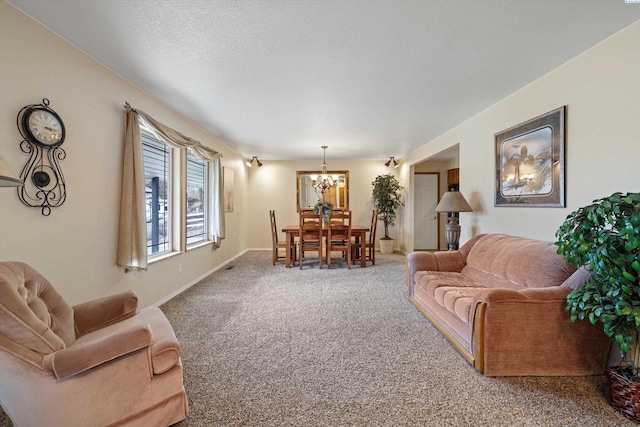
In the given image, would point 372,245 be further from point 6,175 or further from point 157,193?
point 6,175

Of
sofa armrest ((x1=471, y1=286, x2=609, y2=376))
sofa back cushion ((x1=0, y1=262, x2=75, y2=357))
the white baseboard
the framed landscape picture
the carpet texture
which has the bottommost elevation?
the carpet texture

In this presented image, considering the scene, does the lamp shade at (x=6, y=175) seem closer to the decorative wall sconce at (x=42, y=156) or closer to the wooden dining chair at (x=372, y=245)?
the decorative wall sconce at (x=42, y=156)

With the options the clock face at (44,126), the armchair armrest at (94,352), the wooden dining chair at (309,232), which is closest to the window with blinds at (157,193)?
the clock face at (44,126)

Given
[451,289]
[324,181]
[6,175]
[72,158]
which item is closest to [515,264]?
[451,289]

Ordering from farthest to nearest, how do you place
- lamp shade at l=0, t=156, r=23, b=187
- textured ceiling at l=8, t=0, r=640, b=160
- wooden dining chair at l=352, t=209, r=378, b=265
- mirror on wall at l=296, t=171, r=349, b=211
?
mirror on wall at l=296, t=171, r=349, b=211 → wooden dining chair at l=352, t=209, r=378, b=265 → textured ceiling at l=8, t=0, r=640, b=160 → lamp shade at l=0, t=156, r=23, b=187

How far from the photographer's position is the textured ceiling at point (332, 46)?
A: 5.57 feet

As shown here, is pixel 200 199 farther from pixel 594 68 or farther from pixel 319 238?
pixel 594 68

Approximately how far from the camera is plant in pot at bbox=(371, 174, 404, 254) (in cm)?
679

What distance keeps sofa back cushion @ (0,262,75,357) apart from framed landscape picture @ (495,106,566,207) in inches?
141

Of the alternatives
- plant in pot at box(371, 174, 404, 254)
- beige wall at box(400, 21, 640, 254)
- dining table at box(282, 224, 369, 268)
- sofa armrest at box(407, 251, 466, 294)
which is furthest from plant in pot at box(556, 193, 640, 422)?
plant in pot at box(371, 174, 404, 254)

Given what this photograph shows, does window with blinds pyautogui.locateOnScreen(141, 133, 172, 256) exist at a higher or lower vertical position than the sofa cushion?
higher

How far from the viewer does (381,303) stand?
338cm

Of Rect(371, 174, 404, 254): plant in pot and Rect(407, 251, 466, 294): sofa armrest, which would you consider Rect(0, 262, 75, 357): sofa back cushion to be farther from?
Rect(371, 174, 404, 254): plant in pot

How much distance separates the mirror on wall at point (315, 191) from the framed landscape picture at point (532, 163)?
430cm
